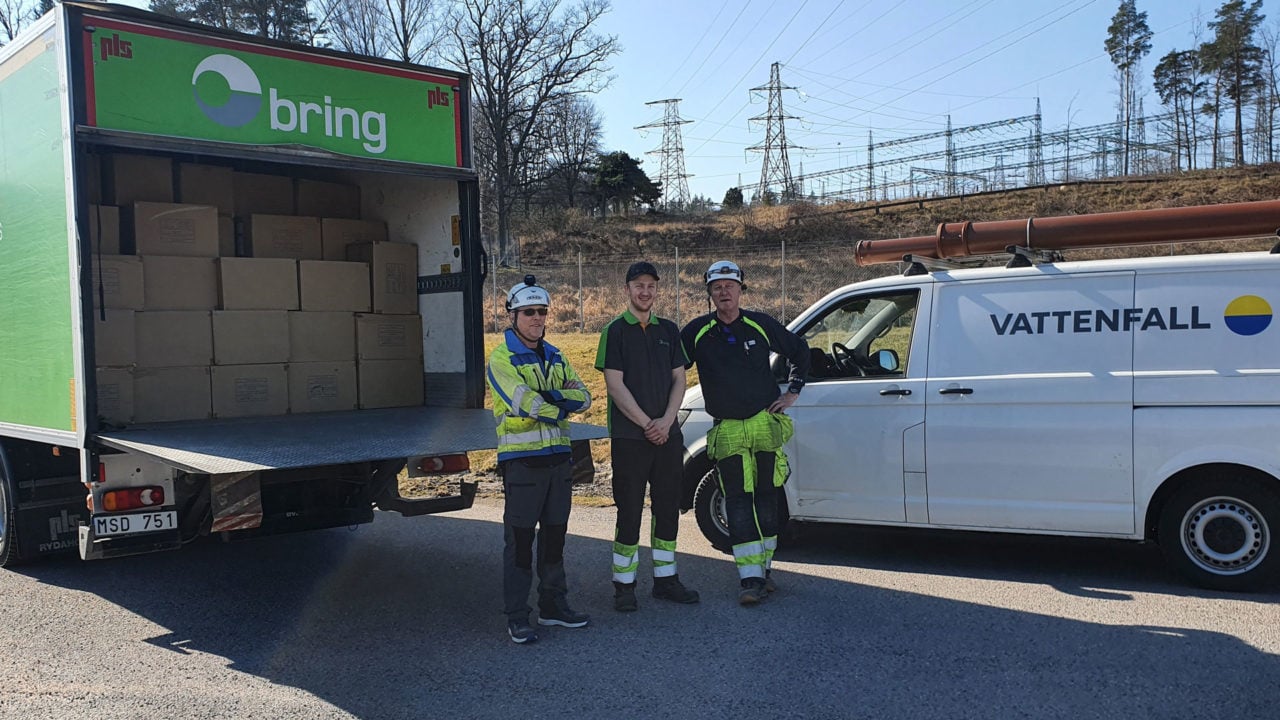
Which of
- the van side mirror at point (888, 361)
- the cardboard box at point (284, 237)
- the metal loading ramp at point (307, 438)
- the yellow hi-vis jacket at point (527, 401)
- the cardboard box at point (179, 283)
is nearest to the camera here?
the metal loading ramp at point (307, 438)

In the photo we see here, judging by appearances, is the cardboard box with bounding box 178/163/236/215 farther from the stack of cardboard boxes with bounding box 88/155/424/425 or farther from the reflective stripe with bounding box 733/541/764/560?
the reflective stripe with bounding box 733/541/764/560

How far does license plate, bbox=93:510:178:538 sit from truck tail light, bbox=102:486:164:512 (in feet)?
0.16

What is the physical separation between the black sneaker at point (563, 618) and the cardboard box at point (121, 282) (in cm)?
360

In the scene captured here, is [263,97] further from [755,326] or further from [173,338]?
[755,326]

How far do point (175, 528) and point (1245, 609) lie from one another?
5813 millimetres

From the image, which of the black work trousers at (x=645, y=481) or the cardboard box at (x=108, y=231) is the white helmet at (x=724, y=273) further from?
the cardboard box at (x=108, y=231)

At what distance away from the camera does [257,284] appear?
7238 millimetres

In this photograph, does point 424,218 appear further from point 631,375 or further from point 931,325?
point 931,325

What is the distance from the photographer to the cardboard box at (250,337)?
7.05 meters

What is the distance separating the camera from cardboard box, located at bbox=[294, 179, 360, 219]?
801 cm

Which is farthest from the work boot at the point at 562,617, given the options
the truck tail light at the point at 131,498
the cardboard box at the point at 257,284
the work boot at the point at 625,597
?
the cardboard box at the point at 257,284

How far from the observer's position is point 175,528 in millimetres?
5480

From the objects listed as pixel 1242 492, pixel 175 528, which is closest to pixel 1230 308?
pixel 1242 492

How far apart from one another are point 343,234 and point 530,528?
378 cm
